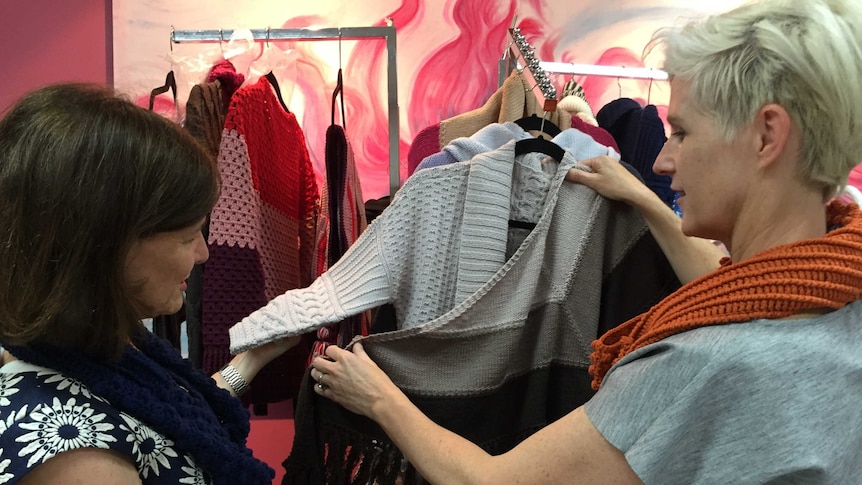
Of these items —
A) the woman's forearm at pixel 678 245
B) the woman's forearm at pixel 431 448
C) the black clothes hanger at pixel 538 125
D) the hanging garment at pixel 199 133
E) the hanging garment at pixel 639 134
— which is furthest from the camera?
the hanging garment at pixel 639 134

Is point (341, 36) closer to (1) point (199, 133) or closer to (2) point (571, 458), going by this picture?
(1) point (199, 133)

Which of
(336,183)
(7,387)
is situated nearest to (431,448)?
(7,387)

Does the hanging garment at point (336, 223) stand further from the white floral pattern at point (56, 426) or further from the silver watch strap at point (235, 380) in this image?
the white floral pattern at point (56, 426)

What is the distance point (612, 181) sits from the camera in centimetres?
113

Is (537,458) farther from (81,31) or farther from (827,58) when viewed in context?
(81,31)

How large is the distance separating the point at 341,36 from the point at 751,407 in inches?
44.3

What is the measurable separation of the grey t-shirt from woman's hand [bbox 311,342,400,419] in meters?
0.40

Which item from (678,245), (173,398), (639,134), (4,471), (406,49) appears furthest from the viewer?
(406,49)

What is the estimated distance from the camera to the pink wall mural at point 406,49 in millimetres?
1768

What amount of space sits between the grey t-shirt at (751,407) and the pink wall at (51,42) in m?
1.77

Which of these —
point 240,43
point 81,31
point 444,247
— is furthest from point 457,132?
point 81,31

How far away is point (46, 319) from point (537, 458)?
583mm

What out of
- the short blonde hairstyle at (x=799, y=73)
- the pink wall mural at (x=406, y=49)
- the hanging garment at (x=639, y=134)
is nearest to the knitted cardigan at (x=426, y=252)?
the short blonde hairstyle at (x=799, y=73)

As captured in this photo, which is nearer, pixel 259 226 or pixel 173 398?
pixel 173 398
